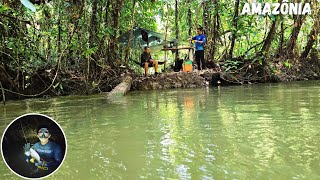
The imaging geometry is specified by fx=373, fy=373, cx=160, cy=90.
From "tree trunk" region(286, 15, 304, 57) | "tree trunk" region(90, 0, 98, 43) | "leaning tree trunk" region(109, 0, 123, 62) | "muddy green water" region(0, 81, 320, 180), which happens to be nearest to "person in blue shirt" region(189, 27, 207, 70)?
"leaning tree trunk" region(109, 0, 123, 62)

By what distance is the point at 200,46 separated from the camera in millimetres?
11602

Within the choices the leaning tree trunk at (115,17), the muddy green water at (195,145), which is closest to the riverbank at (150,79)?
the leaning tree trunk at (115,17)

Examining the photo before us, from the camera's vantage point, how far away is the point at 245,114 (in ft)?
14.1

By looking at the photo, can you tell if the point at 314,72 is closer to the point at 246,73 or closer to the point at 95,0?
the point at 246,73

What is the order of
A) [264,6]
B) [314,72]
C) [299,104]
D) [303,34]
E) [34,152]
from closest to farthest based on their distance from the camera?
[34,152]
[299,104]
[264,6]
[314,72]
[303,34]

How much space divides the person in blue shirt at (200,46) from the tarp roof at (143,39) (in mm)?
1030

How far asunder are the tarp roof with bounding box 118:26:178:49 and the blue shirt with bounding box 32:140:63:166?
394 inches

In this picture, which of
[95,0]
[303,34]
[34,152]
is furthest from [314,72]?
[34,152]

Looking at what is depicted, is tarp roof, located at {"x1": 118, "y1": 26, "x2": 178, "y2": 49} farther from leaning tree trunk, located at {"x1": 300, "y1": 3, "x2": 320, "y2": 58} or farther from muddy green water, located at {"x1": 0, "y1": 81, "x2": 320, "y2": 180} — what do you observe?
muddy green water, located at {"x1": 0, "y1": 81, "x2": 320, "y2": 180}

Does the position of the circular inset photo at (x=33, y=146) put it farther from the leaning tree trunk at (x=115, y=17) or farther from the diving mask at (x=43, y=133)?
the leaning tree trunk at (x=115, y=17)

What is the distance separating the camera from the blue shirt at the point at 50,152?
1.51 meters

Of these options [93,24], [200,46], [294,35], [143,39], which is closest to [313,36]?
[294,35]

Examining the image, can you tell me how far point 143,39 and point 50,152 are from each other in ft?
36.1

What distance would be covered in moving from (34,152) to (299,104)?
4319 mm
